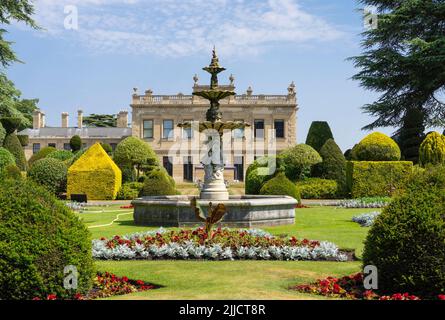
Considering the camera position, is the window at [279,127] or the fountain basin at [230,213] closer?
the fountain basin at [230,213]

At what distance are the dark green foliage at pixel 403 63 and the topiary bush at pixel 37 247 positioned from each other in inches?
1010

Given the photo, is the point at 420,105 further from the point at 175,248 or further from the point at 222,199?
the point at 175,248

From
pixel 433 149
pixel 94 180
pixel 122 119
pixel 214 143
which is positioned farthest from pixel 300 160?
pixel 122 119

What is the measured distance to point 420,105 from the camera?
30.7m

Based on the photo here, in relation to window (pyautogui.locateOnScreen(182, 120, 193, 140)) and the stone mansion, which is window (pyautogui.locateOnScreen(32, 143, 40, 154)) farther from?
window (pyautogui.locateOnScreen(182, 120, 193, 140))

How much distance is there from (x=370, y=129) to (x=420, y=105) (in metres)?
3.18

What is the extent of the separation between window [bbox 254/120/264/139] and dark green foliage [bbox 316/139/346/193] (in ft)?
77.2

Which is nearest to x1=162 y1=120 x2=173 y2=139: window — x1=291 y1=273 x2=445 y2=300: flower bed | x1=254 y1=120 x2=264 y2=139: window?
x1=254 y1=120 x2=264 y2=139: window

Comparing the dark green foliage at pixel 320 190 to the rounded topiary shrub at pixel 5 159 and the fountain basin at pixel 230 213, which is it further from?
the rounded topiary shrub at pixel 5 159

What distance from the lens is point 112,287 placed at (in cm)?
632

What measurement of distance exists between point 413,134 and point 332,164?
5.02 metres

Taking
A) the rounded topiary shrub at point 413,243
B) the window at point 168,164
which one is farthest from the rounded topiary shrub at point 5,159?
the rounded topiary shrub at point 413,243

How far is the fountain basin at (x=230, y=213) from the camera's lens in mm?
12961

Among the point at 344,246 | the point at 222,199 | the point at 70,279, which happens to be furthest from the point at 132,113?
the point at 70,279
